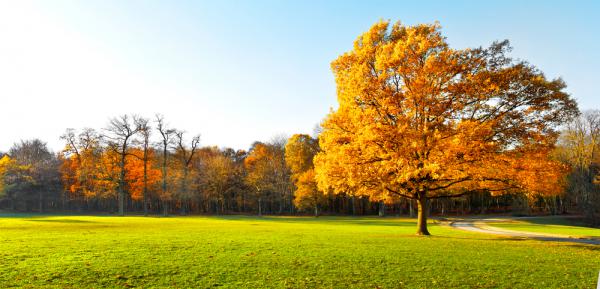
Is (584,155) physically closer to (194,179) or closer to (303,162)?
(303,162)

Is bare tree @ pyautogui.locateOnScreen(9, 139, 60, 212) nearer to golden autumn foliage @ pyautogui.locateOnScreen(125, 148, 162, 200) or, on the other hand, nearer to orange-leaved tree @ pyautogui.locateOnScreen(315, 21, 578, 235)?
golden autumn foliage @ pyautogui.locateOnScreen(125, 148, 162, 200)

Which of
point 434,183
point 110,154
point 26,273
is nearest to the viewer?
point 26,273

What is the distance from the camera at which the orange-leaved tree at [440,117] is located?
19000mm

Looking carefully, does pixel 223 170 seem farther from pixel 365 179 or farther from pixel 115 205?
pixel 365 179

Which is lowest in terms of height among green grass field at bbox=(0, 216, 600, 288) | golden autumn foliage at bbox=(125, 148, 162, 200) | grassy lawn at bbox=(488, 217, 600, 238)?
grassy lawn at bbox=(488, 217, 600, 238)

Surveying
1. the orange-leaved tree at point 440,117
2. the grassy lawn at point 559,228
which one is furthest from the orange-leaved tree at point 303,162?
the orange-leaved tree at point 440,117

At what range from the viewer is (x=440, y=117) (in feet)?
64.4

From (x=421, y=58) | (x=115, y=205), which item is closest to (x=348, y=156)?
(x=421, y=58)

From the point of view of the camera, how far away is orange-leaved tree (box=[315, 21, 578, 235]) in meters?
19.0

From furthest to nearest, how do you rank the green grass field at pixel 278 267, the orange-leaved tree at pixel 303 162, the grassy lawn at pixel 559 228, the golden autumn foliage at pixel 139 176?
the golden autumn foliage at pixel 139 176 → the orange-leaved tree at pixel 303 162 → the grassy lawn at pixel 559 228 → the green grass field at pixel 278 267

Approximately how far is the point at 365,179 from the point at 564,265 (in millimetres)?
9738

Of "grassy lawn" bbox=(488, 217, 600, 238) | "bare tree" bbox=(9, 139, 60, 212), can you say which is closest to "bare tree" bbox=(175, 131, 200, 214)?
"bare tree" bbox=(9, 139, 60, 212)

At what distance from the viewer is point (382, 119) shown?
20406 millimetres

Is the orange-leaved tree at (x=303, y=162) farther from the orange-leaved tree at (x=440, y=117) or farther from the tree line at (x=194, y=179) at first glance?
the orange-leaved tree at (x=440, y=117)
